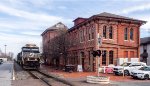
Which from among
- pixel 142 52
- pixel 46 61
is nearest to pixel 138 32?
pixel 142 52

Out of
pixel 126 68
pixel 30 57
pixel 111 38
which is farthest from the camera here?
pixel 30 57

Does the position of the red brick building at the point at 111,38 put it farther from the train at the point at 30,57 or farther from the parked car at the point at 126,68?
the train at the point at 30,57

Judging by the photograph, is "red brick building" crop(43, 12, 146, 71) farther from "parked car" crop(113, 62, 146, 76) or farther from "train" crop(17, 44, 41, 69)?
"train" crop(17, 44, 41, 69)

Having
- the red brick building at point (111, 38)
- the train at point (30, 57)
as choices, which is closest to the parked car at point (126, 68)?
the red brick building at point (111, 38)

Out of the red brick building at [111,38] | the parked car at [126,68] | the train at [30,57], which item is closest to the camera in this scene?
the parked car at [126,68]

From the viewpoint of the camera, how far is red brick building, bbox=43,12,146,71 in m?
43.2

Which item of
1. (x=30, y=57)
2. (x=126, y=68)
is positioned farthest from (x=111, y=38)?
(x=30, y=57)

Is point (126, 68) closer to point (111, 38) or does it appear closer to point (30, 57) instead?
point (111, 38)

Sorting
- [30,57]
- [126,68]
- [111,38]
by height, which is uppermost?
[111,38]

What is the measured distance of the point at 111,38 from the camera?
144 ft

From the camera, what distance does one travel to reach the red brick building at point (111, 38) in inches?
1699

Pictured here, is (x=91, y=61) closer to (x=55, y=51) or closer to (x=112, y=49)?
(x=112, y=49)

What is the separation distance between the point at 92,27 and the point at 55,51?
31.4 ft

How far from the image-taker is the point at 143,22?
4612 cm
